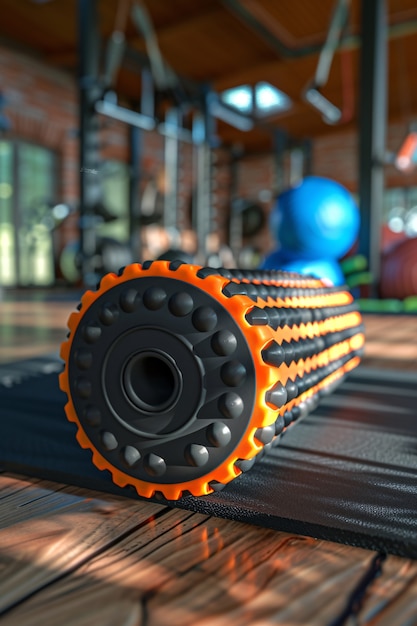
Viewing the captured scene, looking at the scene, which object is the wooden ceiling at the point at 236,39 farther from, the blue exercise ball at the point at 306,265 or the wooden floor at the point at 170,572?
the wooden floor at the point at 170,572

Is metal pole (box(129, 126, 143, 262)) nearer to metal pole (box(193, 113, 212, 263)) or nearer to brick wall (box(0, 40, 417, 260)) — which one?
brick wall (box(0, 40, 417, 260))

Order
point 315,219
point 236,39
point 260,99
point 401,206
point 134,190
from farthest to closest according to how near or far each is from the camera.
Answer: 1. point 401,206
2. point 260,99
3. point 134,190
4. point 236,39
5. point 315,219

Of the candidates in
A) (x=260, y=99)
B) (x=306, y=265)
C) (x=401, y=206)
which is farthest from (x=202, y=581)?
(x=401, y=206)

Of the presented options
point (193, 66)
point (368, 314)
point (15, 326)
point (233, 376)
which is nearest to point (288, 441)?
point (233, 376)

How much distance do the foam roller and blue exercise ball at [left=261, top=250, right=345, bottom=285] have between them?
156cm

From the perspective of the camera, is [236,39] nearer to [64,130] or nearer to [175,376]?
[64,130]

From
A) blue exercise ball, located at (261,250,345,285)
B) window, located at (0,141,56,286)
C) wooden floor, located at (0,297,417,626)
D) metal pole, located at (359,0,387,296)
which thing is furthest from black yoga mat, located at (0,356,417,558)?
window, located at (0,141,56,286)

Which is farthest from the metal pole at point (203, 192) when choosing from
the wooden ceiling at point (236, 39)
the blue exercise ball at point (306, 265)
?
the blue exercise ball at point (306, 265)

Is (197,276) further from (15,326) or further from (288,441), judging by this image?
(15,326)

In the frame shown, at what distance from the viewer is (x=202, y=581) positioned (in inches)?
12.7

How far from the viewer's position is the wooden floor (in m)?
0.29

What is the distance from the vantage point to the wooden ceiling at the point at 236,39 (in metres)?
3.76

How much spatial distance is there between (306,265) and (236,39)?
3030 millimetres

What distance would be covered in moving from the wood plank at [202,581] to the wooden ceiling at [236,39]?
353 cm
